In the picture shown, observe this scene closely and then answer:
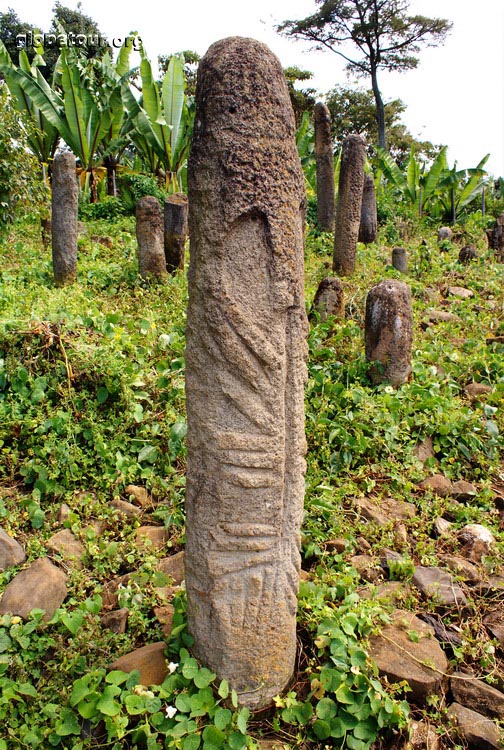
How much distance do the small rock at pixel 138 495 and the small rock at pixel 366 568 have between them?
1346 mm

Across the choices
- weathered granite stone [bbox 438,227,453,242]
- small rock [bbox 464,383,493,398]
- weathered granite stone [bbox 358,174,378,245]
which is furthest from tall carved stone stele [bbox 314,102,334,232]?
small rock [bbox 464,383,493,398]

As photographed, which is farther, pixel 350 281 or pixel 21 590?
pixel 350 281

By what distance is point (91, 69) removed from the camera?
13.2 m

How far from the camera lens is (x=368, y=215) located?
399 inches

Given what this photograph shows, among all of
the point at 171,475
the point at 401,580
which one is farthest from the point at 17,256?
the point at 401,580

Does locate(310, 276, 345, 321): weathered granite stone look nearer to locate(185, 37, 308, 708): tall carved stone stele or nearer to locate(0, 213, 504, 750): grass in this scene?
locate(0, 213, 504, 750): grass

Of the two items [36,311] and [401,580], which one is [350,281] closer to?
[36,311]

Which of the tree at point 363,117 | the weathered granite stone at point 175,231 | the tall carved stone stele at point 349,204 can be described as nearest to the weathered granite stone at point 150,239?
the weathered granite stone at point 175,231

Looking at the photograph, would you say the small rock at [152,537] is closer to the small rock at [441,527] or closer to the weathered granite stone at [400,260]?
the small rock at [441,527]

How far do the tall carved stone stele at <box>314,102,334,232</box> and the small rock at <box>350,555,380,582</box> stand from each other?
817 cm

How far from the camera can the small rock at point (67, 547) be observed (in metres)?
3.33

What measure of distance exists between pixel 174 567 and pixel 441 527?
1.71 meters

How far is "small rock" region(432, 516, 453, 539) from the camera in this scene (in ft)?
12.2

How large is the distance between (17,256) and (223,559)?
6848 millimetres
